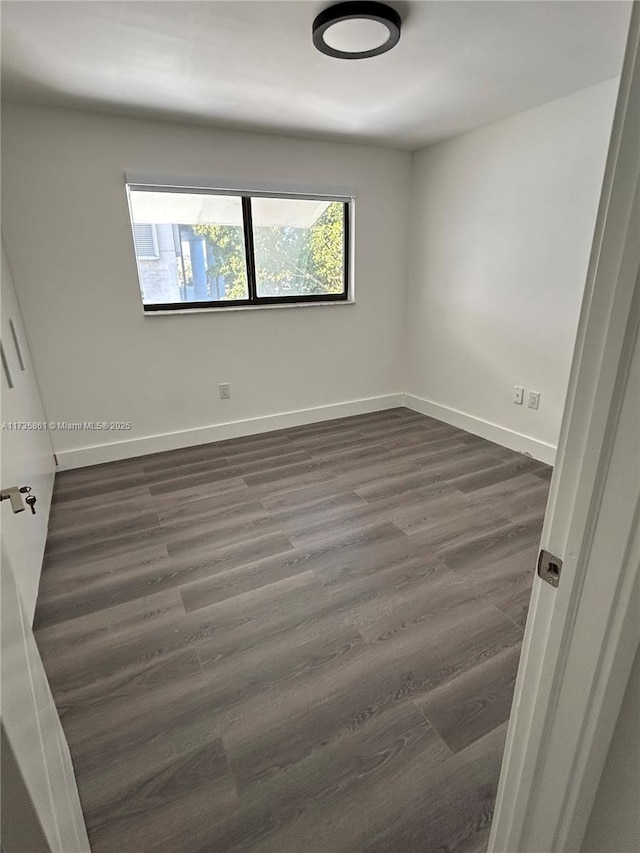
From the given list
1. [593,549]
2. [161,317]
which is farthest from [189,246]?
[593,549]

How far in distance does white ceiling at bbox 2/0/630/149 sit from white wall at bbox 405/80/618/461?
0.24 metres

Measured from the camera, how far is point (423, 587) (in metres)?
1.91

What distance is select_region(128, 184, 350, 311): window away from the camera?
3.09m

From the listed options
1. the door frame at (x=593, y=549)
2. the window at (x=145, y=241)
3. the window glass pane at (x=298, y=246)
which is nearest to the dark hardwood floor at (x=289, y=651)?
the door frame at (x=593, y=549)

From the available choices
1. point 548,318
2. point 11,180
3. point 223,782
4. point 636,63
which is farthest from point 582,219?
point 11,180

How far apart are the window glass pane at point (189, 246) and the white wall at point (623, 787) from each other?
3346 millimetres

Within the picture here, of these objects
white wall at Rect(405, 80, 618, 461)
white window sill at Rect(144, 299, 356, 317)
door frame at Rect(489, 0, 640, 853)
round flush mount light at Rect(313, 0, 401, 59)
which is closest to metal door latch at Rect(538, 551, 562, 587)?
door frame at Rect(489, 0, 640, 853)

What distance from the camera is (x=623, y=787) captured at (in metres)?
0.59

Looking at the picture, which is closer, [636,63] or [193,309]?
[636,63]

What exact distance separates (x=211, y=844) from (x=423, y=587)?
1.16m

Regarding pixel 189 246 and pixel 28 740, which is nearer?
pixel 28 740

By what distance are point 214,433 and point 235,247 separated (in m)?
1.49

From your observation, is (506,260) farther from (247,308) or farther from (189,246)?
(189,246)

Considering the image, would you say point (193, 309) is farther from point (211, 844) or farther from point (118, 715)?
point (211, 844)
